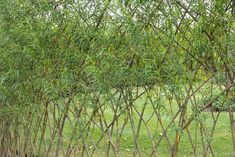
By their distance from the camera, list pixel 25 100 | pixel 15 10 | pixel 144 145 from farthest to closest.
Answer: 1. pixel 144 145
2. pixel 25 100
3. pixel 15 10

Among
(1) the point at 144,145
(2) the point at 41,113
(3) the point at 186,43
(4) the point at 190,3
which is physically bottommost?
(1) the point at 144,145

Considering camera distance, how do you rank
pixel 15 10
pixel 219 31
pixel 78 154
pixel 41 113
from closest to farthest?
pixel 219 31, pixel 15 10, pixel 41 113, pixel 78 154

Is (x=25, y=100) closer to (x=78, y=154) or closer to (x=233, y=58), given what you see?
(x=78, y=154)

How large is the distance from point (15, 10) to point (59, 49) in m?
0.44

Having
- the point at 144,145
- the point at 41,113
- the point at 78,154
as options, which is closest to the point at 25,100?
the point at 41,113

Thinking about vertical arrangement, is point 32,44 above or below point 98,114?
above

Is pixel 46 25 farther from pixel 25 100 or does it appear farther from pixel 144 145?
pixel 144 145

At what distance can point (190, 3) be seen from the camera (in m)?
2.15

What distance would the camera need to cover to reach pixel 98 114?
9.87 ft

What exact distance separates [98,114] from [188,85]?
0.79 m

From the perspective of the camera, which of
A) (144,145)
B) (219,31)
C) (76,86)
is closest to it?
(219,31)

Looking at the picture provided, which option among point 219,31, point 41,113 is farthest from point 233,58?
point 41,113

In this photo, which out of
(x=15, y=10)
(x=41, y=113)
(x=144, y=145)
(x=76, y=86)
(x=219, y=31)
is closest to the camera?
(x=219, y=31)

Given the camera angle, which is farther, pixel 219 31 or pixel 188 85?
pixel 188 85
